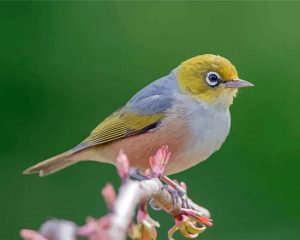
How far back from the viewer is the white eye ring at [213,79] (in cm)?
299

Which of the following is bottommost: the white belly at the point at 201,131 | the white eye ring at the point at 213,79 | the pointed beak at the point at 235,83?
the white belly at the point at 201,131

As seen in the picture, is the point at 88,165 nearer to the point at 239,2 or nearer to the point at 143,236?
the point at 239,2

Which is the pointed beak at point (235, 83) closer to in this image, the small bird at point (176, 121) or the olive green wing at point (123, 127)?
the small bird at point (176, 121)

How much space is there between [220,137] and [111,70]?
3.52 ft

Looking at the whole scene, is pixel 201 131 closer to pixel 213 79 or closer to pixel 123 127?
pixel 213 79

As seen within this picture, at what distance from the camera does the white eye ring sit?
9.82ft

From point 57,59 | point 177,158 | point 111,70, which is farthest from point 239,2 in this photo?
point 177,158

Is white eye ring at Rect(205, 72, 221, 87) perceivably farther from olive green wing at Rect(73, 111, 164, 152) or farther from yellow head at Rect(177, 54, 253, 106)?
olive green wing at Rect(73, 111, 164, 152)

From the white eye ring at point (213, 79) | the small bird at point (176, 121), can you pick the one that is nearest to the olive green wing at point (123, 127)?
the small bird at point (176, 121)

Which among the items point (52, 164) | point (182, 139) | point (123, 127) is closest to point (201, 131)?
point (182, 139)

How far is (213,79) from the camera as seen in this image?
9.91ft

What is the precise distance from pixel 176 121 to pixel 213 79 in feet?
0.75

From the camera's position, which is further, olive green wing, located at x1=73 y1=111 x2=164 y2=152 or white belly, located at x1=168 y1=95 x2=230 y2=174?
olive green wing, located at x1=73 y1=111 x2=164 y2=152

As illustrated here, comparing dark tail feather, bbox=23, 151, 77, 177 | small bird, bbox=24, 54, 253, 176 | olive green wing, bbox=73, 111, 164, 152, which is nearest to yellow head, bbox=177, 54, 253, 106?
small bird, bbox=24, 54, 253, 176
